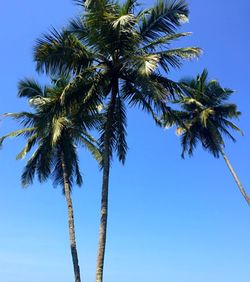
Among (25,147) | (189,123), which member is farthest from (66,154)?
(189,123)

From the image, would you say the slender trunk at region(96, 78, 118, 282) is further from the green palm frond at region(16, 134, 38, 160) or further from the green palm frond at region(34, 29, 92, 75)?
the green palm frond at region(16, 134, 38, 160)

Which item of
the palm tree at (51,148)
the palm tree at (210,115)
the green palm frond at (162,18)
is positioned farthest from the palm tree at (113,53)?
the palm tree at (210,115)

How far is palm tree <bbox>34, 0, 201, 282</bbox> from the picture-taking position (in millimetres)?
15484

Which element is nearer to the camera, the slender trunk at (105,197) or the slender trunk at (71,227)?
the slender trunk at (105,197)

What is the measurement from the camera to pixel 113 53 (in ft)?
52.2

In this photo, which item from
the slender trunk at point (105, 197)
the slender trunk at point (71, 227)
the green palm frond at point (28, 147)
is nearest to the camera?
the slender trunk at point (105, 197)

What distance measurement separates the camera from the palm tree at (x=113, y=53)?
15.5m

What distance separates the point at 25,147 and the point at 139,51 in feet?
37.8

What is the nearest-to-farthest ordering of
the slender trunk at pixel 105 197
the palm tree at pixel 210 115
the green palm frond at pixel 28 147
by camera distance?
the slender trunk at pixel 105 197, the green palm frond at pixel 28 147, the palm tree at pixel 210 115

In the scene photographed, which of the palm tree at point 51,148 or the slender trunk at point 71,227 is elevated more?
the palm tree at point 51,148

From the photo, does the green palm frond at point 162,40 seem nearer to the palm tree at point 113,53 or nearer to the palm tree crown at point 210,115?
the palm tree at point 113,53

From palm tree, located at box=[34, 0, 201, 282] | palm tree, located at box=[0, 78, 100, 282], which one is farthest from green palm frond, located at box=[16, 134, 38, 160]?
palm tree, located at box=[34, 0, 201, 282]

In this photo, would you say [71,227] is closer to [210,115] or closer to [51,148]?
[51,148]

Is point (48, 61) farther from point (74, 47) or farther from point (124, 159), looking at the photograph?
point (124, 159)
